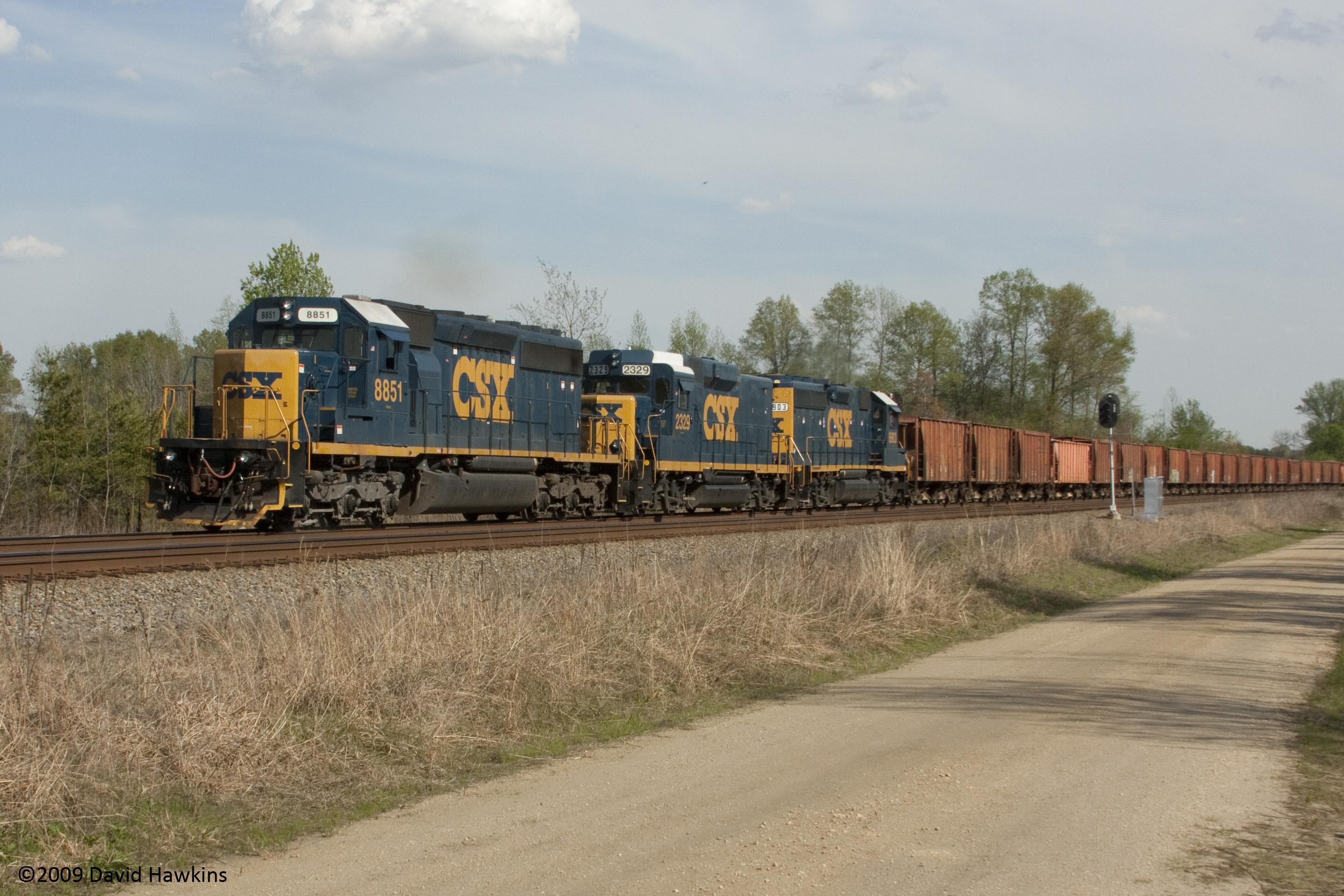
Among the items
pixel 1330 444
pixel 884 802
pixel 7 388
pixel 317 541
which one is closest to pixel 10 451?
pixel 7 388

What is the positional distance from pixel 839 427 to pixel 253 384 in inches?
737

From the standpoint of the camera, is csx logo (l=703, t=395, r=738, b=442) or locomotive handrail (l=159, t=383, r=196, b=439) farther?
csx logo (l=703, t=395, r=738, b=442)

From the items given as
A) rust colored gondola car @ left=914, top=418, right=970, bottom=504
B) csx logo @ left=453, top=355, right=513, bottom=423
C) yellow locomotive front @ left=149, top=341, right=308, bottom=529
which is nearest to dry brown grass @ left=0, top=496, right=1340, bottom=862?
yellow locomotive front @ left=149, top=341, right=308, bottom=529

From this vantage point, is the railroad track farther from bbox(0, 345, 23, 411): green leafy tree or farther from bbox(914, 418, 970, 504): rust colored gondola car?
bbox(0, 345, 23, 411): green leafy tree

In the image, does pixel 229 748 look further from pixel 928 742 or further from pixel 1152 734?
pixel 1152 734

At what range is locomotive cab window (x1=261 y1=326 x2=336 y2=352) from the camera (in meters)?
17.3

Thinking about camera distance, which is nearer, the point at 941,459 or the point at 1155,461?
the point at 941,459

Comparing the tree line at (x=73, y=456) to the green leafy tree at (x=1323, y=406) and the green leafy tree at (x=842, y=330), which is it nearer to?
the green leafy tree at (x=842, y=330)

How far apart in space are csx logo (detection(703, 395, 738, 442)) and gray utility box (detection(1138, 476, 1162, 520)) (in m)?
10.2

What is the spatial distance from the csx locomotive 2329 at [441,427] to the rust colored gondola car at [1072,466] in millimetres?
20236

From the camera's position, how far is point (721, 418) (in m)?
26.2

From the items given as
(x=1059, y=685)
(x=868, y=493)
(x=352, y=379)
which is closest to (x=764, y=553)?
(x=1059, y=685)

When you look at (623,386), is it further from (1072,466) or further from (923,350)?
(923,350)

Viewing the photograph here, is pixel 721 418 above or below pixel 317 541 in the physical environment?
above
